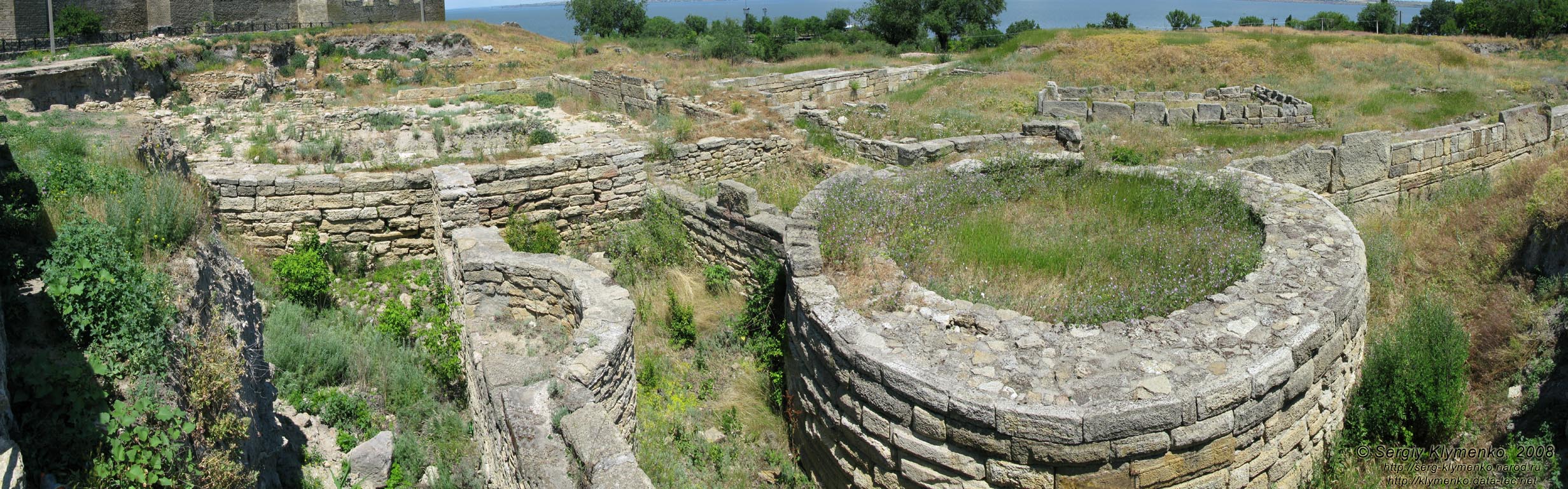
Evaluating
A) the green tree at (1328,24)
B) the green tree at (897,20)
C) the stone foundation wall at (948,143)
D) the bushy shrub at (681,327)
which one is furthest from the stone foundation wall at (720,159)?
the green tree at (1328,24)

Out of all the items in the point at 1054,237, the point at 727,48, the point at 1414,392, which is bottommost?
the point at 1414,392

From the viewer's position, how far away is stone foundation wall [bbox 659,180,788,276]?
8.52m

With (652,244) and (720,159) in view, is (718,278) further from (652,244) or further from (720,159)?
(720,159)

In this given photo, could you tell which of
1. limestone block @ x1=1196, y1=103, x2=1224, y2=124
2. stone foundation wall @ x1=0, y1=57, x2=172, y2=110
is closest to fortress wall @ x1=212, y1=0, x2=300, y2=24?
stone foundation wall @ x1=0, y1=57, x2=172, y2=110

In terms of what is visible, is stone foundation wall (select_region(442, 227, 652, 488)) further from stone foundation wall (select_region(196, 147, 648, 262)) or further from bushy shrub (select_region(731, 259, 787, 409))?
bushy shrub (select_region(731, 259, 787, 409))

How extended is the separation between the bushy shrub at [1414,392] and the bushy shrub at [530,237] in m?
7.59

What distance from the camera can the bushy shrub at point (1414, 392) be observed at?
19.3 feet

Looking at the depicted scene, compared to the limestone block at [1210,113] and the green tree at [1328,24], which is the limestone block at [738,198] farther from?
the green tree at [1328,24]

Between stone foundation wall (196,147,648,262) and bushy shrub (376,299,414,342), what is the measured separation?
133cm

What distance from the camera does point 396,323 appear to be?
8.16m

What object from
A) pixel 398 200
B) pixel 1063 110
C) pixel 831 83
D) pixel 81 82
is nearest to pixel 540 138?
pixel 398 200

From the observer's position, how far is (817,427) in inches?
236

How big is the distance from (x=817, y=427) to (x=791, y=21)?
205ft

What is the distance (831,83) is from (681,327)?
54.9ft
